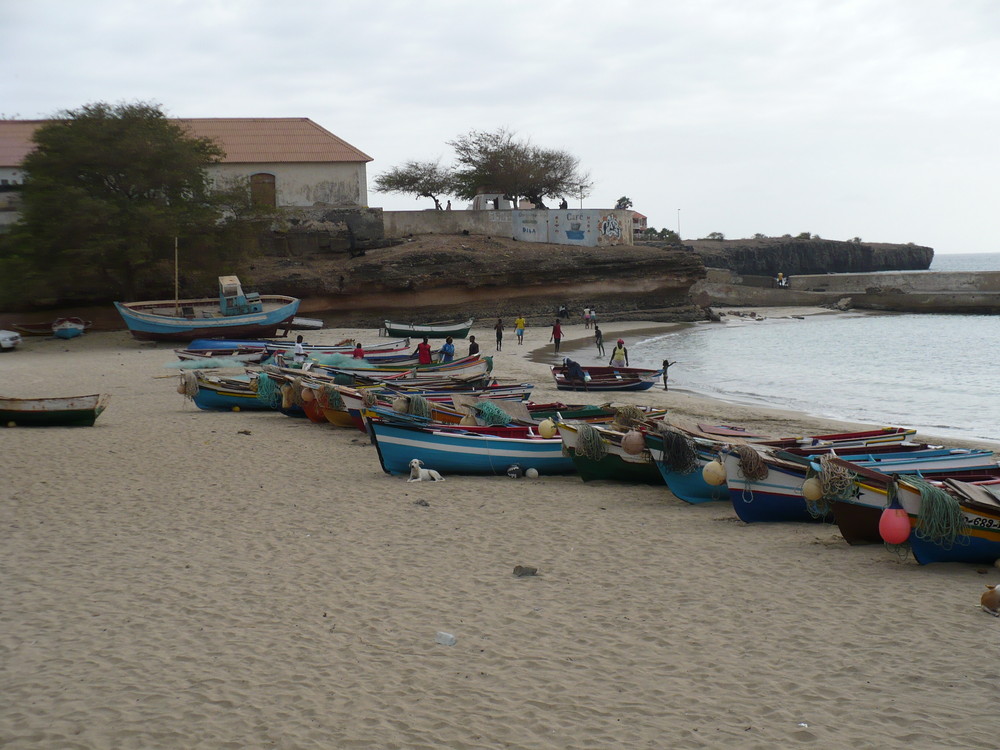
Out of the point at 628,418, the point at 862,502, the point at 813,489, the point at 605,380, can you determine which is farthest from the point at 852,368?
the point at 862,502

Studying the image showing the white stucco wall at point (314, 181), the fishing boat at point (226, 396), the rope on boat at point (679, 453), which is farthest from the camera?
the white stucco wall at point (314, 181)

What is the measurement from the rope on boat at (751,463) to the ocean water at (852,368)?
1054 cm

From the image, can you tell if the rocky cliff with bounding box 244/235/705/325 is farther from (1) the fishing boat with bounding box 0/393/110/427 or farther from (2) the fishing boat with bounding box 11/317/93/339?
Result: (1) the fishing boat with bounding box 0/393/110/427

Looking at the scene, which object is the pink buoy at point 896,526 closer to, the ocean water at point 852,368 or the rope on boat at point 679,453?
the rope on boat at point 679,453

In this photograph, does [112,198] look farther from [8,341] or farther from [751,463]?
[751,463]

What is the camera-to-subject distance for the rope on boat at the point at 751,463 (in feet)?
34.0

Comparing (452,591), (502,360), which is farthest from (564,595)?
(502,360)

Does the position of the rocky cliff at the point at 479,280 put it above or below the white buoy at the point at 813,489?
above

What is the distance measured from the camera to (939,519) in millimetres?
8281

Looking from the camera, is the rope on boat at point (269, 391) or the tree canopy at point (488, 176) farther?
the tree canopy at point (488, 176)

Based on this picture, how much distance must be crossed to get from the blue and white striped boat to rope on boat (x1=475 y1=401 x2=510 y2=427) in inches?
37.8

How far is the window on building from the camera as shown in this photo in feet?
168

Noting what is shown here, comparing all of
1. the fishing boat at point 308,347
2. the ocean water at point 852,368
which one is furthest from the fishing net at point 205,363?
the ocean water at point 852,368

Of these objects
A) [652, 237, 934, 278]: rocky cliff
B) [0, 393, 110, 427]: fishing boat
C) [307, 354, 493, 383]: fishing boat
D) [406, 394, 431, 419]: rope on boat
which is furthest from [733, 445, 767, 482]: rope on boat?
[652, 237, 934, 278]: rocky cliff
